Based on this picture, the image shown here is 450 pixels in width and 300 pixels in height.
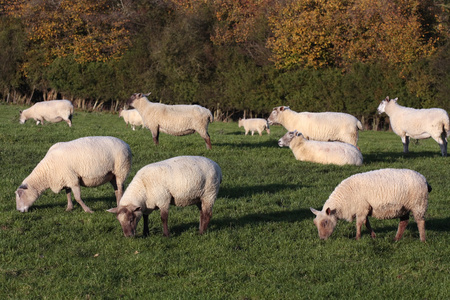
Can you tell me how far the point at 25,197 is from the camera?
1055cm

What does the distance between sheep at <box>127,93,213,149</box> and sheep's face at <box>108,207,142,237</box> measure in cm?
1016

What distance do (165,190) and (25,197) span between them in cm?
321

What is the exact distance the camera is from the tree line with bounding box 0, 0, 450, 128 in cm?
3697

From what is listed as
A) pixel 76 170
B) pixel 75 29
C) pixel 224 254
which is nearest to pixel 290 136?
pixel 76 170

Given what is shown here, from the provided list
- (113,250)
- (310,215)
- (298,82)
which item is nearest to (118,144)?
(113,250)

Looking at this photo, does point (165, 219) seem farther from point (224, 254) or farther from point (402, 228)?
point (402, 228)

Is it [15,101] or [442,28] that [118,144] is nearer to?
[442,28]

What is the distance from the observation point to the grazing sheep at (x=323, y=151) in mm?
16594

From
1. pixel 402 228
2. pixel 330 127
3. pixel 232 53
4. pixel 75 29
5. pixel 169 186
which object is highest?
pixel 75 29

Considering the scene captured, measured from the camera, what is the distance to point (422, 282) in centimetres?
717

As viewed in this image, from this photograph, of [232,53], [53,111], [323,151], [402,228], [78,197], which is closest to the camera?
[402,228]

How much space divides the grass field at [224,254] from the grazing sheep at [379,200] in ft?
1.15

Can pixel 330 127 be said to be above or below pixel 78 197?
above

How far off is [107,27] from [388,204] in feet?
150
